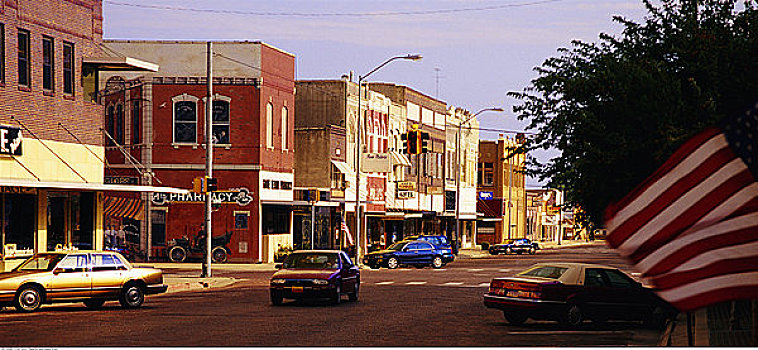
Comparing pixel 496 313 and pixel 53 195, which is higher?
pixel 53 195

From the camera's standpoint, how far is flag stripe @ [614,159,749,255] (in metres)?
6.45

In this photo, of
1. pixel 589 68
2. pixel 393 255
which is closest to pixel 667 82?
pixel 589 68

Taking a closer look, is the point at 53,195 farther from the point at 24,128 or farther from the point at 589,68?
the point at 589,68

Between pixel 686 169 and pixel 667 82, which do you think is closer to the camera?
pixel 686 169

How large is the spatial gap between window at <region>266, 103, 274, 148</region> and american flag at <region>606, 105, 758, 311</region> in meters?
48.5

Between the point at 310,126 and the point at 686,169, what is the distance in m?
59.9

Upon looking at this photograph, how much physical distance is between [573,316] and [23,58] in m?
19.5

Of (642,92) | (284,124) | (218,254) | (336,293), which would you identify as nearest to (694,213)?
(642,92)

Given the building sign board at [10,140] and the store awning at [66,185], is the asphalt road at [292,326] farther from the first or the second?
the building sign board at [10,140]

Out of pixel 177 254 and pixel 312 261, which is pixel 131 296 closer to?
pixel 312 261

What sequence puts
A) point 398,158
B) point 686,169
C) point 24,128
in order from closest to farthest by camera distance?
point 686,169
point 24,128
point 398,158

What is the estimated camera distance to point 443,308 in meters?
26.4

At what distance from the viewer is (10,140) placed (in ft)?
101

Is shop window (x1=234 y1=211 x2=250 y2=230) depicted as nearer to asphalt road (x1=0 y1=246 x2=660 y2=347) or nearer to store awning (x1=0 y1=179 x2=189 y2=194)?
store awning (x1=0 y1=179 x2=189 y2=194)
